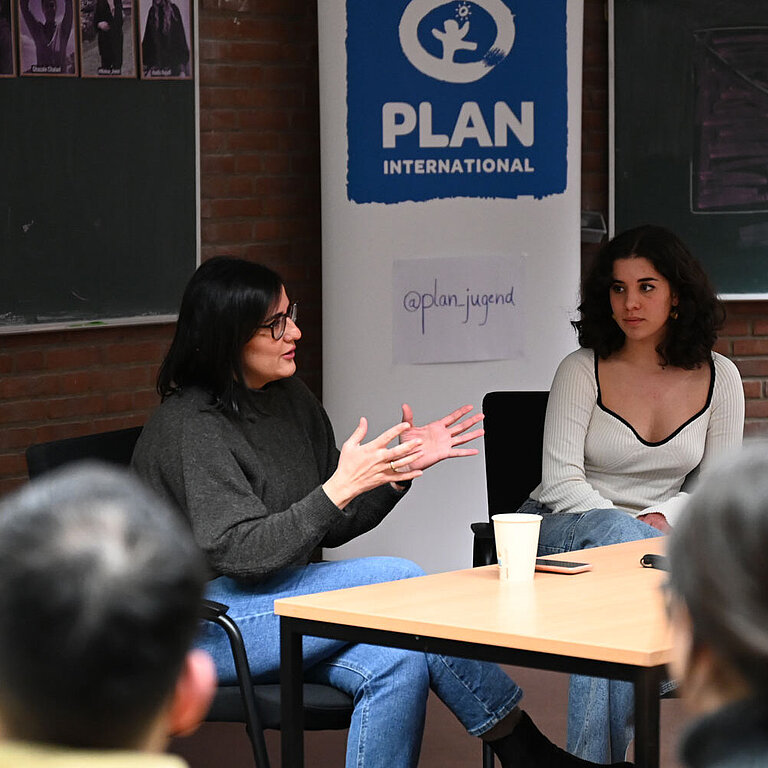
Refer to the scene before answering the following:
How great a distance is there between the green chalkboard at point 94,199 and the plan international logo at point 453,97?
0.57 metres

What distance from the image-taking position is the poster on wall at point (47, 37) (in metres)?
4.06

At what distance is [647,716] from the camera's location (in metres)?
1.90

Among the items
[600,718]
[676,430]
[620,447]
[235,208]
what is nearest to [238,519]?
[600,718]

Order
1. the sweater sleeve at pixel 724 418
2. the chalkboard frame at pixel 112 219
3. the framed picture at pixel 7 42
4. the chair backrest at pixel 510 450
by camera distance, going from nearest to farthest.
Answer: the sweater sleeve at pixel 724 418
the chair backrest at pixel 510 450
the framed picture at pixel 7 42
the chalkboard frame at pixel 112 219

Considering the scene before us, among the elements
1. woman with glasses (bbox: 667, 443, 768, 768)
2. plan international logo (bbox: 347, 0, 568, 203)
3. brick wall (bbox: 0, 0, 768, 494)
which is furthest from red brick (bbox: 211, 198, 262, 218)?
woman with glasses (bbox: 667, 443, 768, 768)

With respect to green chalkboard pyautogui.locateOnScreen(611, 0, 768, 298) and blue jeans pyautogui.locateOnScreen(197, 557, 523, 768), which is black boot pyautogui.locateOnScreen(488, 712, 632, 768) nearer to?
blue jeans pyautogui.locateOnScreen(197, 557, 523, 768)

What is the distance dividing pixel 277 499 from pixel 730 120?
2865mm

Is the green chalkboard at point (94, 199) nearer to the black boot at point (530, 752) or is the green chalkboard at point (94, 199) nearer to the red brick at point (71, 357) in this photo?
the red brick at point (71, 357)

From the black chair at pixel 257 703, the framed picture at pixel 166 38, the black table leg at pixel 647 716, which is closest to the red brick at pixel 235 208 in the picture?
the framed picture at pixel 166 38

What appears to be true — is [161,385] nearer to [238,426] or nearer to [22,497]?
[238,426]

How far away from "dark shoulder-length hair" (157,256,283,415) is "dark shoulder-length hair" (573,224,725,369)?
3.32ft

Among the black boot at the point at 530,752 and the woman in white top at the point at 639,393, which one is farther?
the woman in white top at the point at 639,393

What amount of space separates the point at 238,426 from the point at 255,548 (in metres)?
0.34

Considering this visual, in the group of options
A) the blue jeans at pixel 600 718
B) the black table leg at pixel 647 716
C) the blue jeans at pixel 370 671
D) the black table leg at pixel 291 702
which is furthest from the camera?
the blue jeans at pixel 600 718
